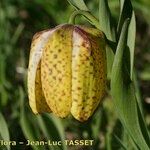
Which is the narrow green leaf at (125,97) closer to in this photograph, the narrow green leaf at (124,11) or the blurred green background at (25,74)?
the narrow green leaf at (124,11)

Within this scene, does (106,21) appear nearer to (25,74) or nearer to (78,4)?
(78,4)

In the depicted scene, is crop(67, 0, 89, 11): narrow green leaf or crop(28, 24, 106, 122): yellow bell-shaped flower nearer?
crop(28, 24, 106, 122): yellow bell-shaped flower

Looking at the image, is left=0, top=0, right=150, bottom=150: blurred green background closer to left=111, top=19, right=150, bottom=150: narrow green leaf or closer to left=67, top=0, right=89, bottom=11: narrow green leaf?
left=111, top=19, right=150, bottom=150: narrow green leaf

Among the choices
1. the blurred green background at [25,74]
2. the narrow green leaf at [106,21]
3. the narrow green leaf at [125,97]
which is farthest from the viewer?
the blurred green background at [25,74]

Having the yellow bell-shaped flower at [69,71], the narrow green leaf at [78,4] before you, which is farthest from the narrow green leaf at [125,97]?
the narrow green leaf at [78,4]

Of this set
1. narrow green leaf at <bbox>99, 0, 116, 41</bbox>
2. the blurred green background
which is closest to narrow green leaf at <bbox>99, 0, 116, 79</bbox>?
narrow green leaf at <bbox>99, 0, 116, 41</bbox>

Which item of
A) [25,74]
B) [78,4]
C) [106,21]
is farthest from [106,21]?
[25,74]
